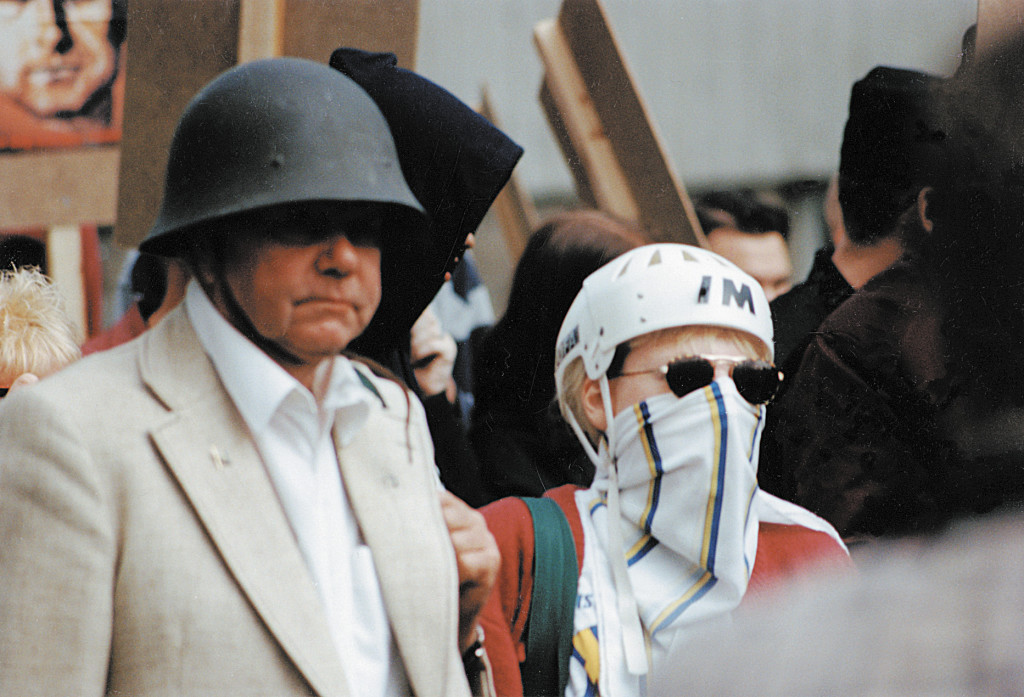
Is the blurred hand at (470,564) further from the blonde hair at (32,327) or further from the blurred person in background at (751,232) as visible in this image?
the blurred person in background at (751,232)

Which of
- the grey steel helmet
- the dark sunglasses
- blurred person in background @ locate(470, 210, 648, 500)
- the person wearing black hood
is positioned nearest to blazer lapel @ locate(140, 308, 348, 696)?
the grey steel helmet

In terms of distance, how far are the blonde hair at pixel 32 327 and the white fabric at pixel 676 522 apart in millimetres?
1218

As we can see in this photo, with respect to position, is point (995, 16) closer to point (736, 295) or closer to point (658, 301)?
point (736, 295)

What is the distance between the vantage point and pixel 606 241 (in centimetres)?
272

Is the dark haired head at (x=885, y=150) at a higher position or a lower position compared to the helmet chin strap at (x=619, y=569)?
higher

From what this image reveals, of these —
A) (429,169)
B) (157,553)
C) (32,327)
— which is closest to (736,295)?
(429,169)

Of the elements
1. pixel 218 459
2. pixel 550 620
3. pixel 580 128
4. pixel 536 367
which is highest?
pixel 580 128

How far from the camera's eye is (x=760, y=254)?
306 centimetres

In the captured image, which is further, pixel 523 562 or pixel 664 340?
pixel 664 340

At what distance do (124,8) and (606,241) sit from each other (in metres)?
1.32

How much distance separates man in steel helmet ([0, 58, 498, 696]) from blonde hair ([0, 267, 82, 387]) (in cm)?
49

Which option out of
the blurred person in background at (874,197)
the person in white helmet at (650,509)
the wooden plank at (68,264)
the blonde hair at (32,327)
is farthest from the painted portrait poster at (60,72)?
the blurred person in background at (874,197)

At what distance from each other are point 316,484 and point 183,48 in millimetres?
1229

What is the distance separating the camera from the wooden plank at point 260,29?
2549 millimetres
